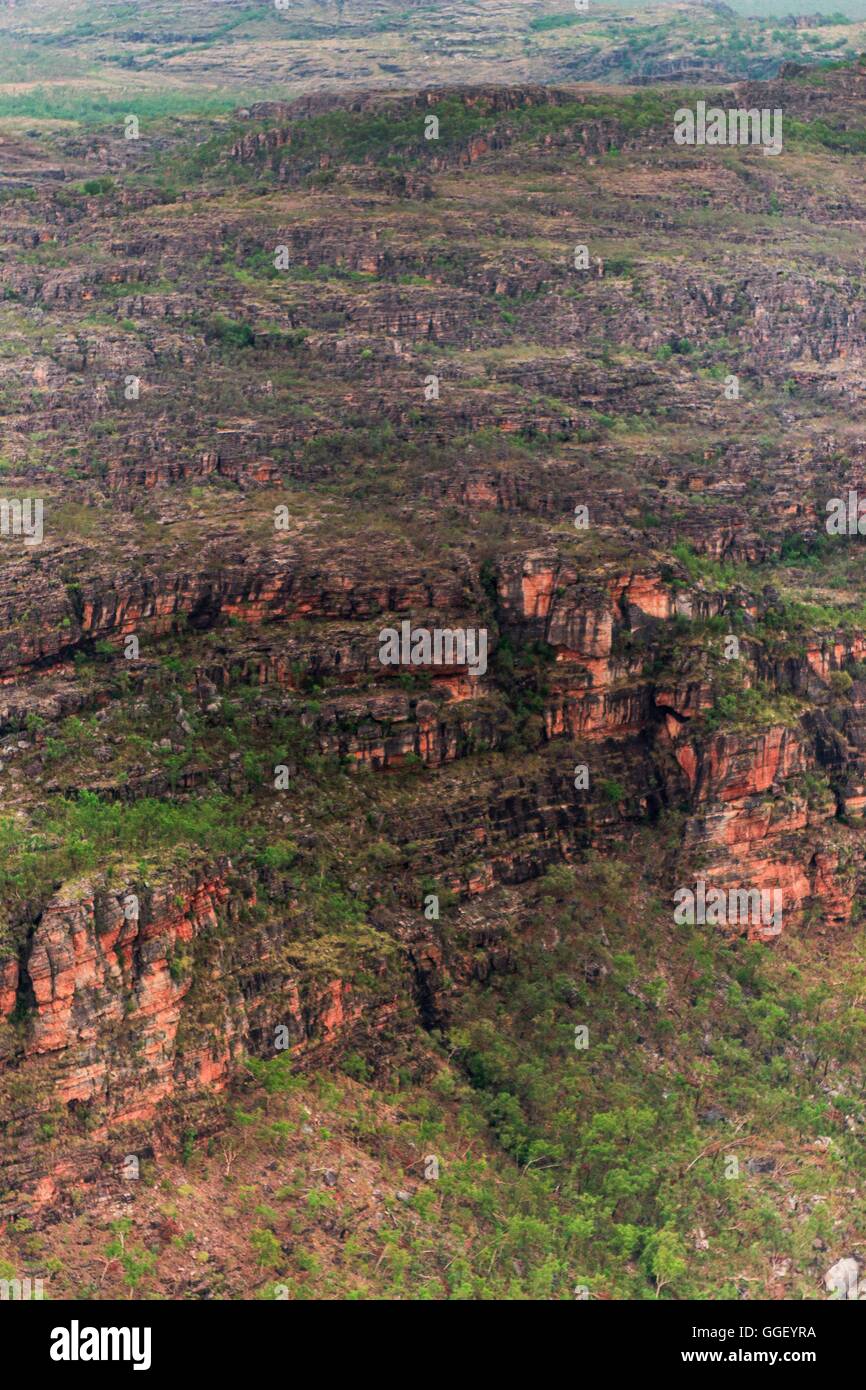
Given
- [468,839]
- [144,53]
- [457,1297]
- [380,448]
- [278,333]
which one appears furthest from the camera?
[144,53]

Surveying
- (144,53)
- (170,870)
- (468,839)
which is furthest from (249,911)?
(144,53)

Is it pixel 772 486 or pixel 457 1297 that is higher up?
pixel 772 486

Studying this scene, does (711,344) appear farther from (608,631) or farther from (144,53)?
(144,53)

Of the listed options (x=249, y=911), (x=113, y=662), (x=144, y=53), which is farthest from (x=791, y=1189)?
(x=144, y=53)

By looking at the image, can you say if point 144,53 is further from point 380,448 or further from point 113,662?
point 113,662

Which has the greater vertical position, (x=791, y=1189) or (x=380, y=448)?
(x=380, y=448)

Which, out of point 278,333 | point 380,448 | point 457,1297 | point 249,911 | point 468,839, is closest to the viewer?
point 457,1297

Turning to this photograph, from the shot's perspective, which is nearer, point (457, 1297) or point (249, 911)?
point (457, 1297)

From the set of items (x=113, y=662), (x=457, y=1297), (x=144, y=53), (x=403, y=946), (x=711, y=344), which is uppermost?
(x=144, y=53)

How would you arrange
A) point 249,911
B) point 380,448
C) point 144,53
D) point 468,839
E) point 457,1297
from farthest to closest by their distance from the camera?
point 144,53
point 380,448
point 468,839
point 249,911
point 457,1297
